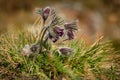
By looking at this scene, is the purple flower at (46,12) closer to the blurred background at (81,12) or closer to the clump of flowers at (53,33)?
the clump of flowers at (53,33)

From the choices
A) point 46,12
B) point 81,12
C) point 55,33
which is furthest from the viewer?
point 81,12

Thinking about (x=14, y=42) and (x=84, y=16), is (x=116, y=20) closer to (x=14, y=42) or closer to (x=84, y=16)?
(x=84, y=16)

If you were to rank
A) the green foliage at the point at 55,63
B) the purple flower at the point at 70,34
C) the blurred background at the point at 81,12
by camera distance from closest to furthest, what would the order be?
1. the green foliage at the point at 55,63
2. the purple flower at the point at 70,34
3. the blurred background at the point at 81,12

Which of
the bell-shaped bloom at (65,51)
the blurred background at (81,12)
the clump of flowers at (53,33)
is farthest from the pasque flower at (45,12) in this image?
the blurred background at (81,12)

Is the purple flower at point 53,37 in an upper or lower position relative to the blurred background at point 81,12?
lower

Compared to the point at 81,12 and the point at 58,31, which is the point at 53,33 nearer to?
the point at 58,31

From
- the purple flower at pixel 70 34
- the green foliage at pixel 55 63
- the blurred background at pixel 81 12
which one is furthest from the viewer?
the blurred background at pixel 81 12

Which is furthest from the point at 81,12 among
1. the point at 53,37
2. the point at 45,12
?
the point at 53,37

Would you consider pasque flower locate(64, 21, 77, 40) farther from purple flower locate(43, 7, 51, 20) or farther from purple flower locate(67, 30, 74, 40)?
purple flower locate(43, 7, 51, 20)

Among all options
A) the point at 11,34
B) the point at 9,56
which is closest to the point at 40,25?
the point at 11,34
